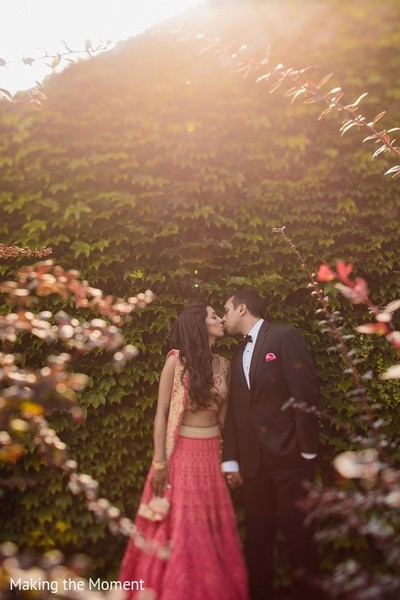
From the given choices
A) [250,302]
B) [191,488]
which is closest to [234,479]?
[191,488]

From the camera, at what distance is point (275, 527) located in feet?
14.1

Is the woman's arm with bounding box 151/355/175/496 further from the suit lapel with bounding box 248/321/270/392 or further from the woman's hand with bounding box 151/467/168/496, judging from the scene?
the suit lapel with bounding box 248/321/270/392

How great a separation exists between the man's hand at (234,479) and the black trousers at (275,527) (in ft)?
0.23

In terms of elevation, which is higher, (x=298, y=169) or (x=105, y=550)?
(x=298, y=169)

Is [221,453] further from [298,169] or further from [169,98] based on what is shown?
[169,98]

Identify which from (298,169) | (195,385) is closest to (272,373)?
(195,385)

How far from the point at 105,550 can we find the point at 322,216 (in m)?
4.39

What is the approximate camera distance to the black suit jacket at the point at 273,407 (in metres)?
4.17

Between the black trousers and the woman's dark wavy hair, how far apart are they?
2.90 feet

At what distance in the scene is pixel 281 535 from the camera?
4.49 meters

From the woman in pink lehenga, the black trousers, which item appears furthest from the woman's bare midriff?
the black trousers

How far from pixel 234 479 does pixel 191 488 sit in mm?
437

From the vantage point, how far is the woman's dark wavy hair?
4367 millimetres

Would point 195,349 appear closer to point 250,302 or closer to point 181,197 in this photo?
point 250,302
